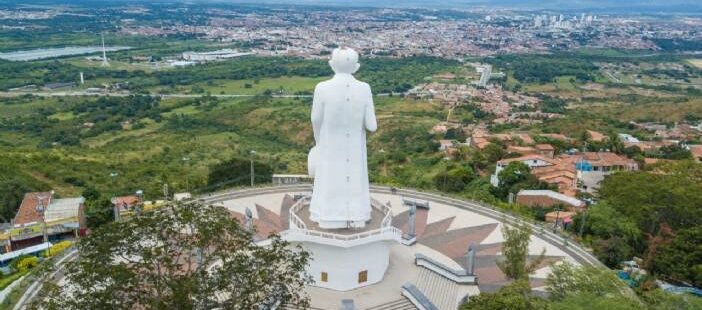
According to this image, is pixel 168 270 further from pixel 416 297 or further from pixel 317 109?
pixel 416 297

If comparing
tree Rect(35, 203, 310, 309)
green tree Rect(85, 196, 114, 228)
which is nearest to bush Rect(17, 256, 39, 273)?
green tree Rect(85, 196, 114, 228)

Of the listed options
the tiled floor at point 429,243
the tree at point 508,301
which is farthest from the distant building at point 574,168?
the tree at point 508,301

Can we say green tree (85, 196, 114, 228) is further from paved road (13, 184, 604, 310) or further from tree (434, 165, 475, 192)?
tree (434, 165, 475, 192)

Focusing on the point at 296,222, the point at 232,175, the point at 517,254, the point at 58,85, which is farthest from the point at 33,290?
the point at 58,85

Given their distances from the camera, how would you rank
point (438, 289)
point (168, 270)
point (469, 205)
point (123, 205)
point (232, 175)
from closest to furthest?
point (168, 270) < point (438, 289) < point (469, 205) < point (123, 205) < point (232, 175)

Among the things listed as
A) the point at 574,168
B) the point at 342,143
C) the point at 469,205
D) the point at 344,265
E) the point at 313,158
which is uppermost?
the point at 342,143

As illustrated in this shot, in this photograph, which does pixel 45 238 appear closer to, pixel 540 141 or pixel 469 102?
pixel 540 141

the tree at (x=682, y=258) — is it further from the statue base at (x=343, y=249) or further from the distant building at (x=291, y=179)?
the distant building at (x=291, y=179)

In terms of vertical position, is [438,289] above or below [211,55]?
above
